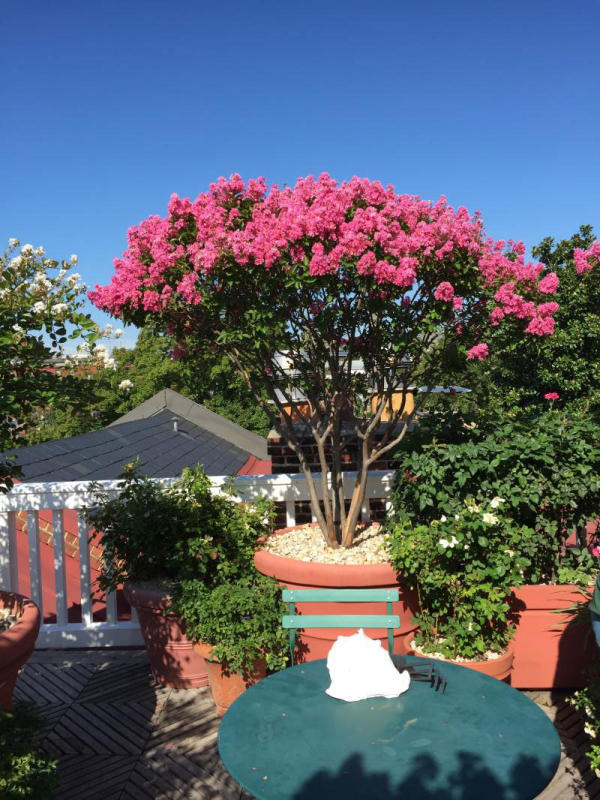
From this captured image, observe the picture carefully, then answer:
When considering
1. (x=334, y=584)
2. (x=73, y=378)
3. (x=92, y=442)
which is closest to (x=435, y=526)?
(x=334, y=584)

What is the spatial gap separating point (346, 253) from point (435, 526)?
1679 mm

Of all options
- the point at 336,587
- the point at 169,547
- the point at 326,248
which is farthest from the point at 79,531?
the point at 326,248

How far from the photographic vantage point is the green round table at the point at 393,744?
1.67 m

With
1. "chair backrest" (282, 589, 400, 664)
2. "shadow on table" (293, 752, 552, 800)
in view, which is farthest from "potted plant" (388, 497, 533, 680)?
"shadow on table" (293, 752, 552, 800)

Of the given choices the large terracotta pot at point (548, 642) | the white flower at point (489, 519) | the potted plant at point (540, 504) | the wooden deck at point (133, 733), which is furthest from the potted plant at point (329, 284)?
the wooden deck at point (133, 733)

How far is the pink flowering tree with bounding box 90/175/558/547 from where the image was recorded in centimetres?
313

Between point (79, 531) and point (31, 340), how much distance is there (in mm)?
2055

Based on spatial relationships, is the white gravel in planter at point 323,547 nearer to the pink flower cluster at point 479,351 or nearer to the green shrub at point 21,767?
the pink flower cluster at point 479,351

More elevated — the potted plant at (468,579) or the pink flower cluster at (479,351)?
the pink flower cluster at (479,351)

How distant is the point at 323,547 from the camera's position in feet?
13.2

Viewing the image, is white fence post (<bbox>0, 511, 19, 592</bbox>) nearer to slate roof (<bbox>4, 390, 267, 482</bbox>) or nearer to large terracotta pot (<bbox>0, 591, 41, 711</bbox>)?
slate roof (<bbox>4, 390, 267, 482</bbox>)

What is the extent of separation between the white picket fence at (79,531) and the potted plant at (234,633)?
982mm

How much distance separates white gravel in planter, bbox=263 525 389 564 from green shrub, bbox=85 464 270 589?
0.69 feet

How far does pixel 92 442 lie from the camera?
723 cm
